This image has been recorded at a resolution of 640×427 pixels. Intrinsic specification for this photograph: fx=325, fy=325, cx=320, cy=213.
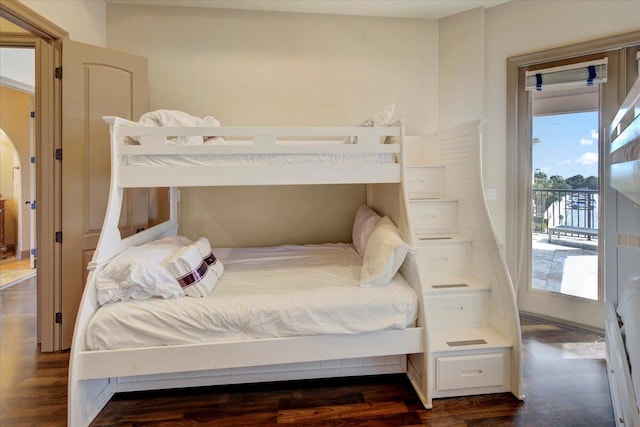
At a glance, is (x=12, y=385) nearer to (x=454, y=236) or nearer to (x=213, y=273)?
(x=213, y=273)

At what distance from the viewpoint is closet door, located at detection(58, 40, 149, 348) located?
7.71 ft

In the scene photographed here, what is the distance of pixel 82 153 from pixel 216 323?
68.2 inches

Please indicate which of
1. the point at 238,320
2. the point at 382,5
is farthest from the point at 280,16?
the point at 238,320

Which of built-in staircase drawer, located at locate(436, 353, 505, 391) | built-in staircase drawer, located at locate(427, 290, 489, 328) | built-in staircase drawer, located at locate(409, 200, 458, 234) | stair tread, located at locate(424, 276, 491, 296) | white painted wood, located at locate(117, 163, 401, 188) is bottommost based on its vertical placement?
built-in staircase drawer, located at locate(436, 353, 505, 391)

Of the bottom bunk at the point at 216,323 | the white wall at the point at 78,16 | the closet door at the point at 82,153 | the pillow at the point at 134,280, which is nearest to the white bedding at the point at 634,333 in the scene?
the bottom bunk at the point at 216,323

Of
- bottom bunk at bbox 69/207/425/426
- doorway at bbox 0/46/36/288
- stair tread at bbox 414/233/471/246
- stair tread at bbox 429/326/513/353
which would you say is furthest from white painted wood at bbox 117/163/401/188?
doorway at bbox 0/46/36/288

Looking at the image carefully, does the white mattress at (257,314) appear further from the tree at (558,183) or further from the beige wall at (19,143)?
the beige wall at (19,143)

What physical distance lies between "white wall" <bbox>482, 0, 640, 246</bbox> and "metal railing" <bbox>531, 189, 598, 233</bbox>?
0.29 m

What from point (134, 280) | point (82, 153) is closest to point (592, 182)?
point (134, 280)

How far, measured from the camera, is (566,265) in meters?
2.84

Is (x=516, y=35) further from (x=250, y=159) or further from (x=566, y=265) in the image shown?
(x=250, y=159)

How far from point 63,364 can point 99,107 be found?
1.84 m

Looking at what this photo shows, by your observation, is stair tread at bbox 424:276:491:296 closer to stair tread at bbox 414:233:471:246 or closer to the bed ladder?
the bed ladder

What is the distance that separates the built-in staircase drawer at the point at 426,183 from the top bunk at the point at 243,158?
0.58m
